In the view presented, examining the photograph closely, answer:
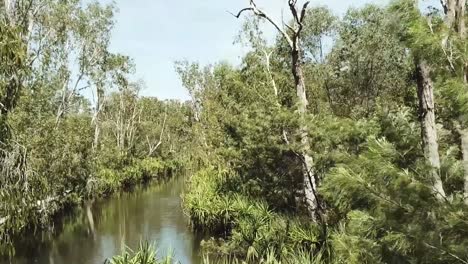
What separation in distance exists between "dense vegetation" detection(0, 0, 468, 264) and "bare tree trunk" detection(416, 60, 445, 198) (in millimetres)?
13

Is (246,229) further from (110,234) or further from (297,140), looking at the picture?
(110,234)

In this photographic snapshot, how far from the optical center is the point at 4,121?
916 centimetres

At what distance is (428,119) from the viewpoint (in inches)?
193

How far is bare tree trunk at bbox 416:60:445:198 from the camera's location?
180 inches

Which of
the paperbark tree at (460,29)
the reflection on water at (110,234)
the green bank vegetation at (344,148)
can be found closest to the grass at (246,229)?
the green bank vegetation at (344,148)

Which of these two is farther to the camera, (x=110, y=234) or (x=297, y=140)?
(x=110, y=234)

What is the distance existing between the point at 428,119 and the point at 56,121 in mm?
20818

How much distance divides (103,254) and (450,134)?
12.9m

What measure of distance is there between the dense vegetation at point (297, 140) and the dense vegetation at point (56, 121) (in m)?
0.08

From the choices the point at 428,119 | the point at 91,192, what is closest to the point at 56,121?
the point at 91,192

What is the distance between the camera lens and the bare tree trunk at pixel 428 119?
458 cm

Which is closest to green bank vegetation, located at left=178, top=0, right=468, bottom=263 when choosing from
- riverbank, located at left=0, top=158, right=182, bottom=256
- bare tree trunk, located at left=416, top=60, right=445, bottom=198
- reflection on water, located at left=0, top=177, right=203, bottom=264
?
bare tree trunk, located at left=416, top=60, right=445, bottom=198

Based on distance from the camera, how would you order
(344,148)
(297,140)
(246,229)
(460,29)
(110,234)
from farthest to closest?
1. (110,234)
2. (246,229)
3. (297,140)
4. (344,148)
5. (460,29)

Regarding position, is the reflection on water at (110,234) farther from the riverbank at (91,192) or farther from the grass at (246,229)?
the grass at (246,229)
